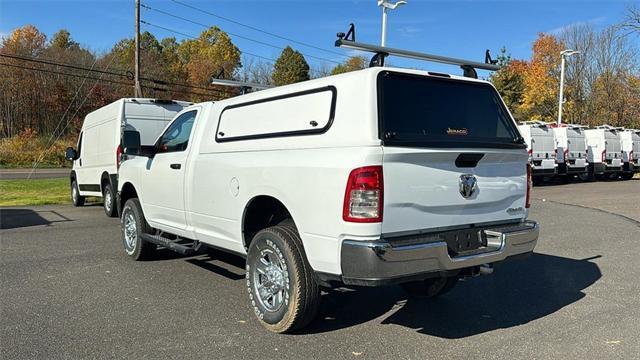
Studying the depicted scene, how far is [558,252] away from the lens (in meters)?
7.86

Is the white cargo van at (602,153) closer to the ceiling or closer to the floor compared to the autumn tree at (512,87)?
closer to the floor

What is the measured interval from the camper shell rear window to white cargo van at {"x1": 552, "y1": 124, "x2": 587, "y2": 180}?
20.3 metres

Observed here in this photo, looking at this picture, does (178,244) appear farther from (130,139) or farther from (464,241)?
(464,241)

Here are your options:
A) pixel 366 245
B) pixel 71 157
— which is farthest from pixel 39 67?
pixel 366 245

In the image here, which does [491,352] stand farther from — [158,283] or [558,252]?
[558,252]

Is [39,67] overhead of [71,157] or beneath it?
overhead

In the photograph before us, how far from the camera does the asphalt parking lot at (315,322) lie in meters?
4.02

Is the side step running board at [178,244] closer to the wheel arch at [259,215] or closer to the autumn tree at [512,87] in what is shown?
the wheel arch at [259,215]

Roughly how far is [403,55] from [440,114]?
652mm

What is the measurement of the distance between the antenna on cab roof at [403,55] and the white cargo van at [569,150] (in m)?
19.9

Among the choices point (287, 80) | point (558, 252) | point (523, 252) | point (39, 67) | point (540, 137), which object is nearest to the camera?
point (523, 252)

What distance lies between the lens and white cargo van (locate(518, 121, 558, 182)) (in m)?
22.0

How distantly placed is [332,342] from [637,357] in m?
2.29

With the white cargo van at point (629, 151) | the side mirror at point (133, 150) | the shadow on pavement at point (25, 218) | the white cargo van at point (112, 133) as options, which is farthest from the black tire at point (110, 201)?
the white cargo van at point (629, 151)
